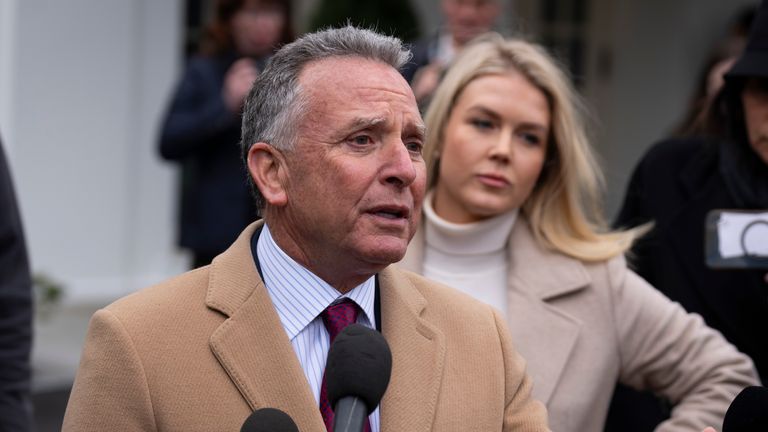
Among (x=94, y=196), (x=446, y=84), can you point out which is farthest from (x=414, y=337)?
(x=94, y=196)

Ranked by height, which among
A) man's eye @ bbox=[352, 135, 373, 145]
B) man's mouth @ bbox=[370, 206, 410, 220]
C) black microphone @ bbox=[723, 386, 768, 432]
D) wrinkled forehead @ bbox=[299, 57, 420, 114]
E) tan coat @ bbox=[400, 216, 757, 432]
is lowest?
tan coat @ bbox=[400, 216, 757, 432]

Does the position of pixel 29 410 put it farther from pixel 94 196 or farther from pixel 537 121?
pixel 94 196

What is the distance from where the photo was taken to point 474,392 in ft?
9.81

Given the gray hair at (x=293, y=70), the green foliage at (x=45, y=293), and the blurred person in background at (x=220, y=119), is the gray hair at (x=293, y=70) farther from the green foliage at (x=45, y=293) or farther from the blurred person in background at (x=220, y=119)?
the green foliage at (x=45, y=293)

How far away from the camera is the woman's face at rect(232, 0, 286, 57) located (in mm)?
6906

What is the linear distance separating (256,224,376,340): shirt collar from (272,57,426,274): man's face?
8 centimetres

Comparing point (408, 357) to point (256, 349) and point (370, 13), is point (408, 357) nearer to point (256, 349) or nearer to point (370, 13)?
point (256, 349)

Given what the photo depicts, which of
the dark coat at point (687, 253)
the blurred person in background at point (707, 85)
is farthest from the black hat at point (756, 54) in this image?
the dark coat at point (687, 253)

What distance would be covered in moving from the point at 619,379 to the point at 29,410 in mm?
1848

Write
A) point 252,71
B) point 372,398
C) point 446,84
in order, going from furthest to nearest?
point 252,71 < point 446,84 < point 372,398

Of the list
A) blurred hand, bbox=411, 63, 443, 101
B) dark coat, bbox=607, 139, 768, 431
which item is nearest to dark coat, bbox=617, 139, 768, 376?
dark coat, bbox=607, 139, 768, 431

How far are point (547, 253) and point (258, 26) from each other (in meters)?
3.08

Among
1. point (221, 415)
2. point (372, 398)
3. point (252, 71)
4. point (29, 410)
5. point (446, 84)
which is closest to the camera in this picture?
point (372, 398)

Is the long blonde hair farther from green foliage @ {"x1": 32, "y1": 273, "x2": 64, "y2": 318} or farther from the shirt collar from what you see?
green foliage @ {"x1": 32, "y1": 273, "x2": 64, "y2": 318}
